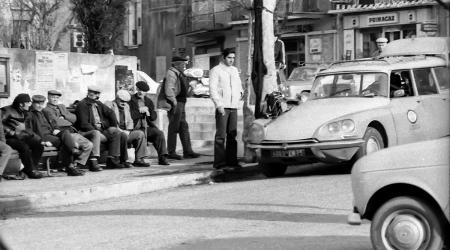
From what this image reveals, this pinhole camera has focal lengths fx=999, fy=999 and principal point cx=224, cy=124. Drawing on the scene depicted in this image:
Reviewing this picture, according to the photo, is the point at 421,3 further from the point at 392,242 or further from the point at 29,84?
the point at 392,242

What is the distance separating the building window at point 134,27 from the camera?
65.4 metres

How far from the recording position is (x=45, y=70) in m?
20.5

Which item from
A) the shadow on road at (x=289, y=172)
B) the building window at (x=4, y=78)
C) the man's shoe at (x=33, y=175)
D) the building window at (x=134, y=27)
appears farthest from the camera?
the building window at (x=134, y=27)

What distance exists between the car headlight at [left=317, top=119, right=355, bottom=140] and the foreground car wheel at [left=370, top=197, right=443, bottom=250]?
22.0 ft

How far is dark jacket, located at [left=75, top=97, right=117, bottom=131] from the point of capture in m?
16.7

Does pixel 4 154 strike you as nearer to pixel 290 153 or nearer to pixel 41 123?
pixel 41 123

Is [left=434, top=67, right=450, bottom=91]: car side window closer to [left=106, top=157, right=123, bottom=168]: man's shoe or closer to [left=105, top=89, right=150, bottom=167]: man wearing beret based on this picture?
[left=105, top=89, right=150, bottom=167]: man wearing beret

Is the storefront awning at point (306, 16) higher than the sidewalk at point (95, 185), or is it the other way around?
the storefront awning at point (306, 16)

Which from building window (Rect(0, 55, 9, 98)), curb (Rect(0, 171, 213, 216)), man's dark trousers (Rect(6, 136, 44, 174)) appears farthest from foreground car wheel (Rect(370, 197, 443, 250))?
building window (Rect(0, 55, 9, 98))

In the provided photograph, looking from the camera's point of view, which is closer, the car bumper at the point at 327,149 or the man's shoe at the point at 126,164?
the car bumper at the point at 327,149

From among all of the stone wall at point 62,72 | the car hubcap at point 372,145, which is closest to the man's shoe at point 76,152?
the stone wall at point 62,72

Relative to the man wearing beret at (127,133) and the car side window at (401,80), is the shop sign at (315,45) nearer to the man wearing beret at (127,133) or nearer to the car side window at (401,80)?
the man wearing beret at (127,133)

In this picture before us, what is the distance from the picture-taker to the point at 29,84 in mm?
20016

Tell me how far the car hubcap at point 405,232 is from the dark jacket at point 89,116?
9688 mm
